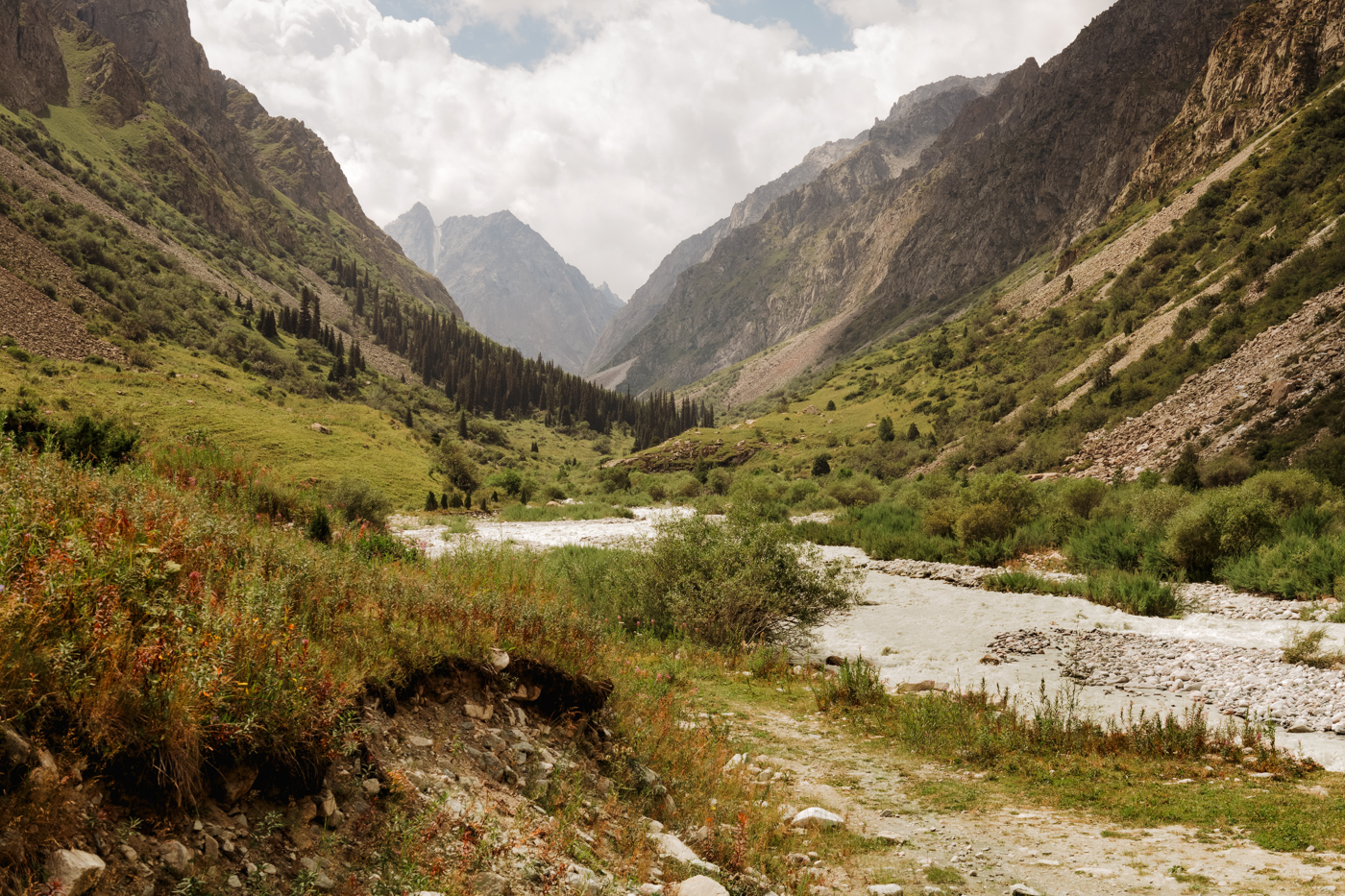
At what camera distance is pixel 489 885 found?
3.57 m

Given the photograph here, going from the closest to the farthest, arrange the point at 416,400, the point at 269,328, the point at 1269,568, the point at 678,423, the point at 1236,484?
the point at 1269,568 → the point at 1236,484 → the point at 269,328 → the point at 416,400 → the point at 678,423

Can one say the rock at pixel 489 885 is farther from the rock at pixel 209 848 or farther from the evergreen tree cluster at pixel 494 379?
the evergreen tree cluster at pixel 494 379

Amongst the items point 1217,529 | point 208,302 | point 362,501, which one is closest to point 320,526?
point 362,501

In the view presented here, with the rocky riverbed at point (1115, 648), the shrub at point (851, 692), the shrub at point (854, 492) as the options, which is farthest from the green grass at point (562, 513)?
the shrub at point (851, 692)

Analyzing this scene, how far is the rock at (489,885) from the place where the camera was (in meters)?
3.52

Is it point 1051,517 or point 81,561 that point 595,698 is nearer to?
point 81,561

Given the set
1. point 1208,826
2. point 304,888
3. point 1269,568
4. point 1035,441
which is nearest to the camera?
point 304,888

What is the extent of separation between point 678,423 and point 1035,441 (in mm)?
89744

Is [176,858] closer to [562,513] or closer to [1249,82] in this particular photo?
[562,513]

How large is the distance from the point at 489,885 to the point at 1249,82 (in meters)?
92.2

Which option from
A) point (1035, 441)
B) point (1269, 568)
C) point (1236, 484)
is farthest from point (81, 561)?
point (1035, 441)

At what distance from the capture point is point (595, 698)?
6438 millimetres

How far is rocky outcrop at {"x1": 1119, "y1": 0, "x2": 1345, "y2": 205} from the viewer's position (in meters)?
55.4

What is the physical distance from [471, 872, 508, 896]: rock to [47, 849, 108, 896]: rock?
1.77 meters
